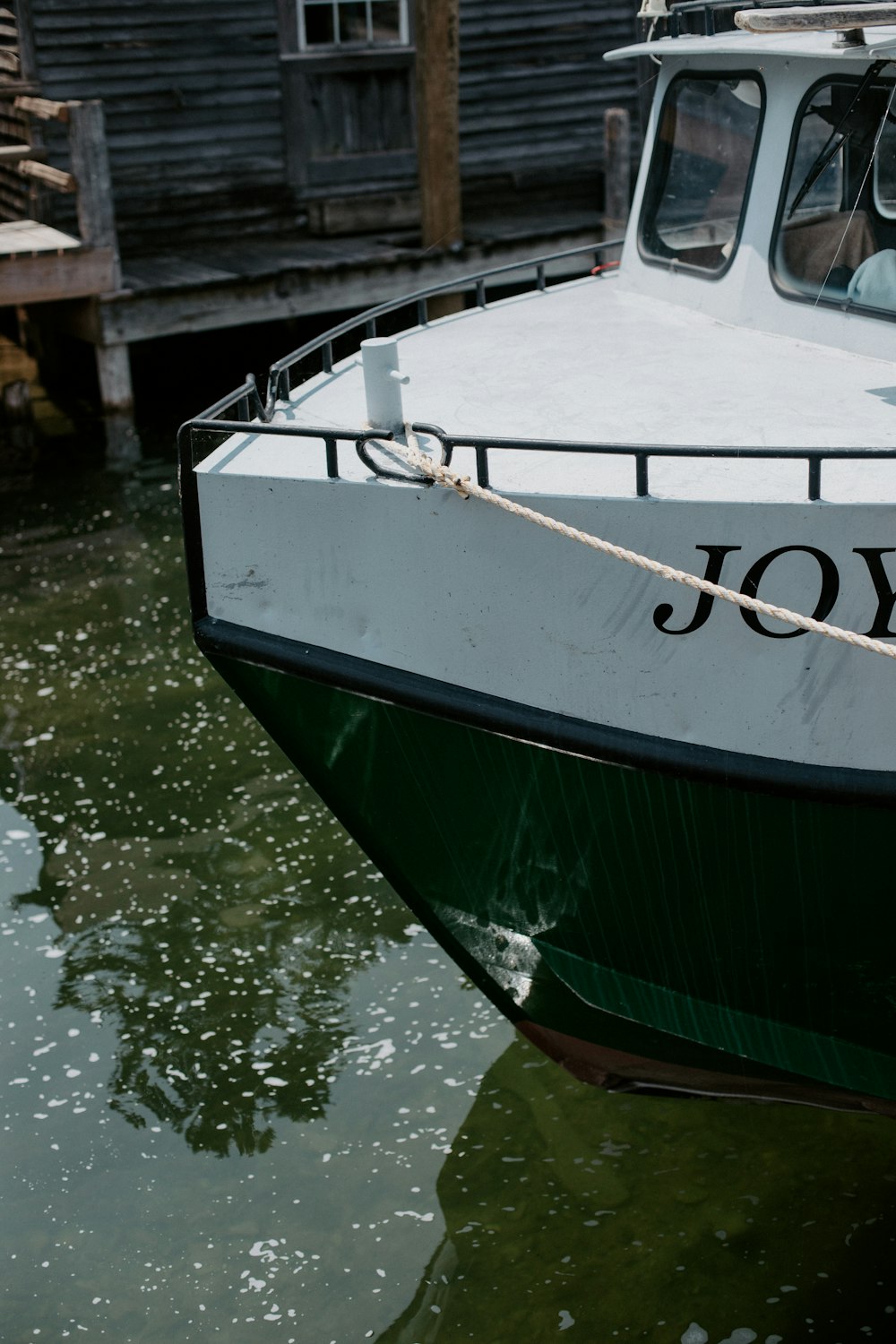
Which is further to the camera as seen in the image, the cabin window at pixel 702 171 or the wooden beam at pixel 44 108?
the wooden beam at pixel 44 108

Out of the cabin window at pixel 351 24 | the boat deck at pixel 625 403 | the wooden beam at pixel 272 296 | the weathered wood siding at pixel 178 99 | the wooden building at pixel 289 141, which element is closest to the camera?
the boat deck at pixel 625 403

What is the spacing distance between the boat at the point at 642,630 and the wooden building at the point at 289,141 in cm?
707

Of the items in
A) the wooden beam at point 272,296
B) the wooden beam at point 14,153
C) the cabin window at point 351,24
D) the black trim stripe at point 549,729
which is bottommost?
the black trim stripe at point 549,729

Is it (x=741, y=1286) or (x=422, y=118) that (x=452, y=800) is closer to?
(x=741, y=1286)

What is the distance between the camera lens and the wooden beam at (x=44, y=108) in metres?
10.3

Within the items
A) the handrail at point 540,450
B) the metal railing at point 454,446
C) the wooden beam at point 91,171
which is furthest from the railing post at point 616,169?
the handrail at point 540,450

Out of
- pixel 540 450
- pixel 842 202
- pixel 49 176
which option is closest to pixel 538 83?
pixel 49 176

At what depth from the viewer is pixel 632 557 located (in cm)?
334

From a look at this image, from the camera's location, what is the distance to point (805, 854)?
3.63m

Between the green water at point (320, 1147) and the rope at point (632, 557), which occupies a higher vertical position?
the rope at point (632, 557)

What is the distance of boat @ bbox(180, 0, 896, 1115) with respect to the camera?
347 centimetres

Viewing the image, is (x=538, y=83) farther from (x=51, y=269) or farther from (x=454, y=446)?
(x=454, y=446)

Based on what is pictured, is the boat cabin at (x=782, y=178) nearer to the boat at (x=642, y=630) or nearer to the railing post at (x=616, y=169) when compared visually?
the boat at (x=642, y=630)

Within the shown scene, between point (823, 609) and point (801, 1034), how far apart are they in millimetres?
1285
